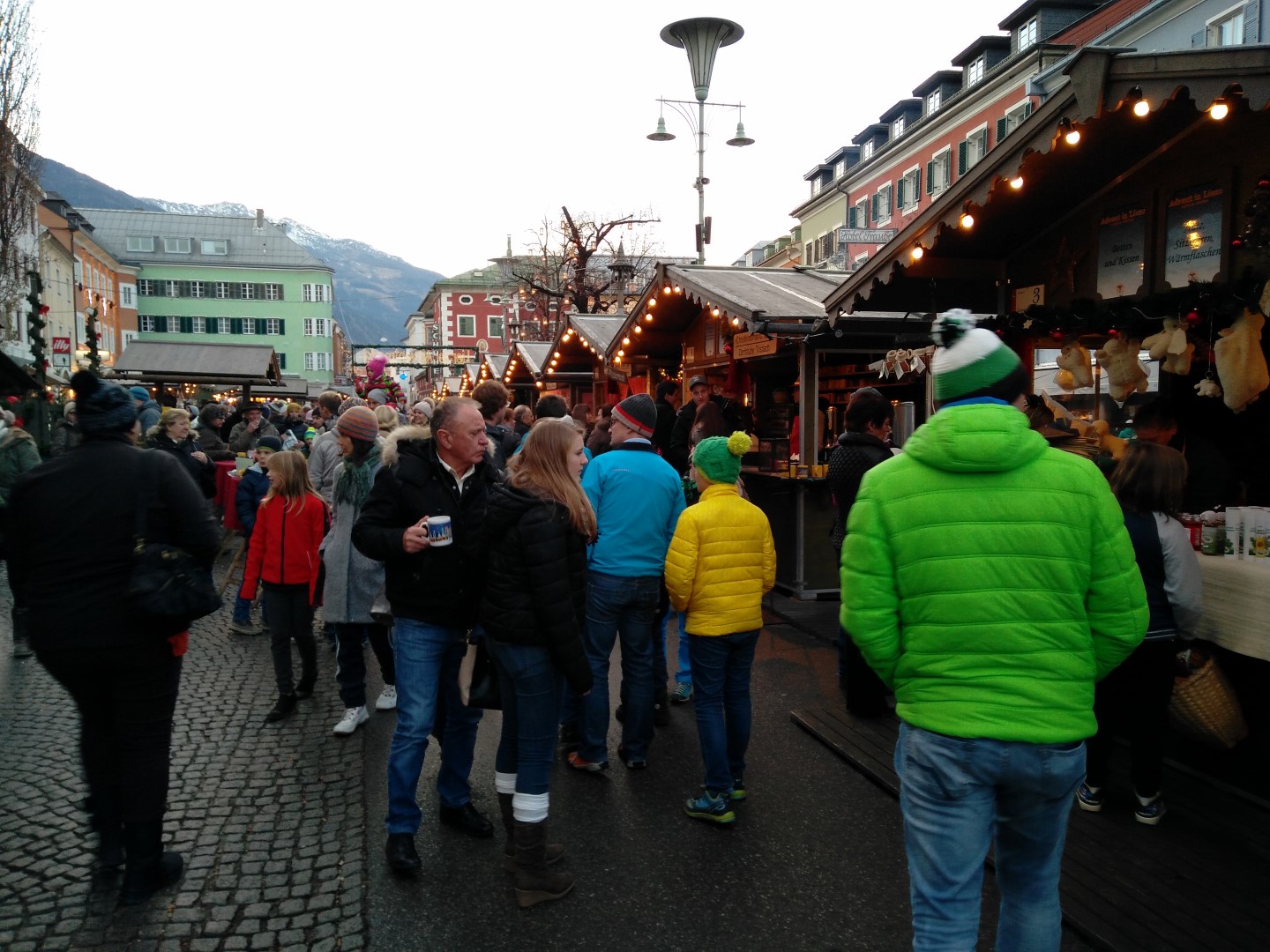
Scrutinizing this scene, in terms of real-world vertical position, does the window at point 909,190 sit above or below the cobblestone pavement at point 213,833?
above

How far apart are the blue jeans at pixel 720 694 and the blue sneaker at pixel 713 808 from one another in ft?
0.11

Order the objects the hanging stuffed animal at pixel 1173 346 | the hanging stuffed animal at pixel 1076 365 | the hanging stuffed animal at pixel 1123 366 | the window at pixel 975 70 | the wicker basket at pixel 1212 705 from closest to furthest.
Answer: the wicker basket at pixel 1212 705 → the hanging stuffed animal at pixel 1173 346 → the hanging stuffed animal at pixel 1123 366 → the hanging stuffed animal at pixel 1076 365 → the window at pixel 975 70

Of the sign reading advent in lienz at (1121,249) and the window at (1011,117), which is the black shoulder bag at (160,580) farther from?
the window at (1011,117)

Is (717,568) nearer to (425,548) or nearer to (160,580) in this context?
(425,548)

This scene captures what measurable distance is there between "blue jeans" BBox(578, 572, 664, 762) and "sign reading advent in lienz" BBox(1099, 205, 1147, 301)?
4.25 meters

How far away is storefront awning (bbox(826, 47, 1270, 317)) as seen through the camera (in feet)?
13.8

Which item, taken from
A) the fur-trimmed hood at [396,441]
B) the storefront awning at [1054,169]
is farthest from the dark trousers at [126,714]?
the storefront awning at [1054,169]

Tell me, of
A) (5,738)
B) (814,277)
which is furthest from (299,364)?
(5,738)

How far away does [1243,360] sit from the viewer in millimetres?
5500

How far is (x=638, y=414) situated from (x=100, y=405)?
258 centimetres

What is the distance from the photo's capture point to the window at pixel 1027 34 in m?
29.8

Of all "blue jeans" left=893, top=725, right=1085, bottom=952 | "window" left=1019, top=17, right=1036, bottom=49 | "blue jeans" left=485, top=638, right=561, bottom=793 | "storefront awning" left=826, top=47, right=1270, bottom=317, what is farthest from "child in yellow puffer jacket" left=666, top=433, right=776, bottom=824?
"window" left=1019, top=17, right=1036, bottom=49

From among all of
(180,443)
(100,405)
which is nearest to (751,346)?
(180,443)

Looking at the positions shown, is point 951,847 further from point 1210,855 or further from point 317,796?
point 317,796
